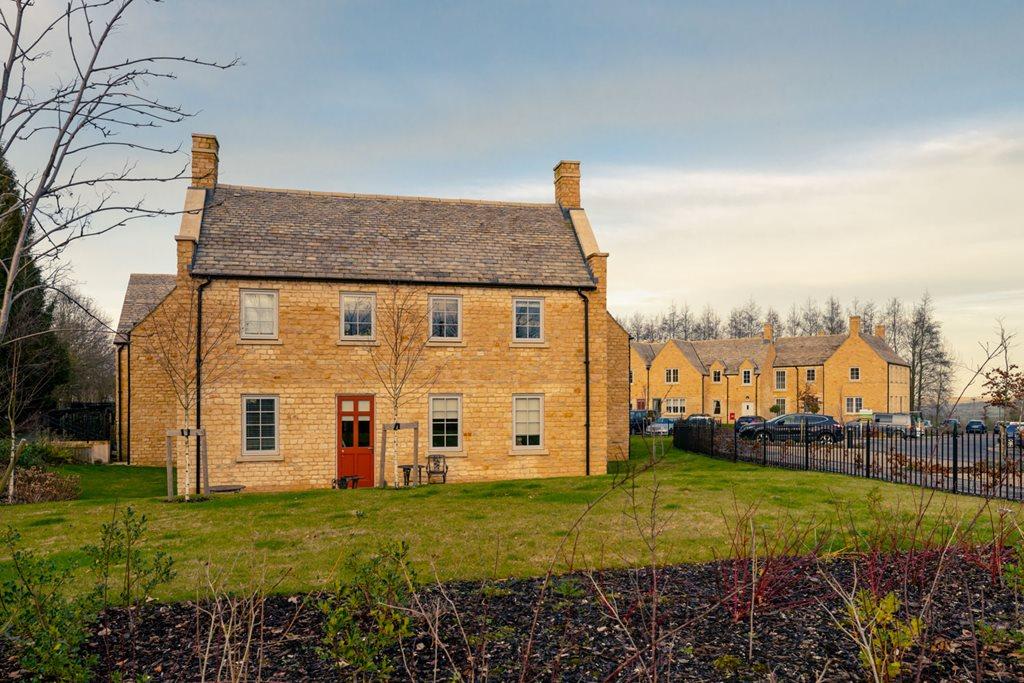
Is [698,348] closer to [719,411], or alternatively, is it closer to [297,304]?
[719,411]

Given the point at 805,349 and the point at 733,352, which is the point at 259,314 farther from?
the point at 805,349

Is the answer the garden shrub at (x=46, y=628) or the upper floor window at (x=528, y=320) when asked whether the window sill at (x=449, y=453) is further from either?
the garden shrub at (x=46, y=628)

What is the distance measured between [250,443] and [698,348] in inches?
2286

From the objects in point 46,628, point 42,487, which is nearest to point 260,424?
point 42,487

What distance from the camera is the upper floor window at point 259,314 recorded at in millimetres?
18938

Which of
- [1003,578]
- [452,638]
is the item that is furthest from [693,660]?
[1003,578]

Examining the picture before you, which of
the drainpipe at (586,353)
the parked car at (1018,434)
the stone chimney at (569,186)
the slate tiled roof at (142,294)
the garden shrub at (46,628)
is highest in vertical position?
the stone chimney at (569,186)

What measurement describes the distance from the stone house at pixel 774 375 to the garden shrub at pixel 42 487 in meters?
48.4

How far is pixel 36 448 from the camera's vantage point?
1969cm

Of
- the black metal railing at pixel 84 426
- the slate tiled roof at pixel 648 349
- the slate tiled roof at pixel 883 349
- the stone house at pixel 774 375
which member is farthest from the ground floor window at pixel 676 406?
the black metal railing at pixel 84 426

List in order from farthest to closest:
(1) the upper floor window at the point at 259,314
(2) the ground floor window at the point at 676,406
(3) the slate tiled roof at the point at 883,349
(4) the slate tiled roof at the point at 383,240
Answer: (2) the ground floor window at the point at 676,406 < (3) the slate tiled roof at the point at 883,349 < (4) the slate tiled roof at the point at 383,240 < (1) the upper floor window at the point at 259,314

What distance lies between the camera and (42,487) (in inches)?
642

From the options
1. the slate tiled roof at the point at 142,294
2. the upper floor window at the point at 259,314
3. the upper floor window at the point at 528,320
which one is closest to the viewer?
the upper floor window at the point at 259,314

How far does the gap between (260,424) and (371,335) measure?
3.93 m
